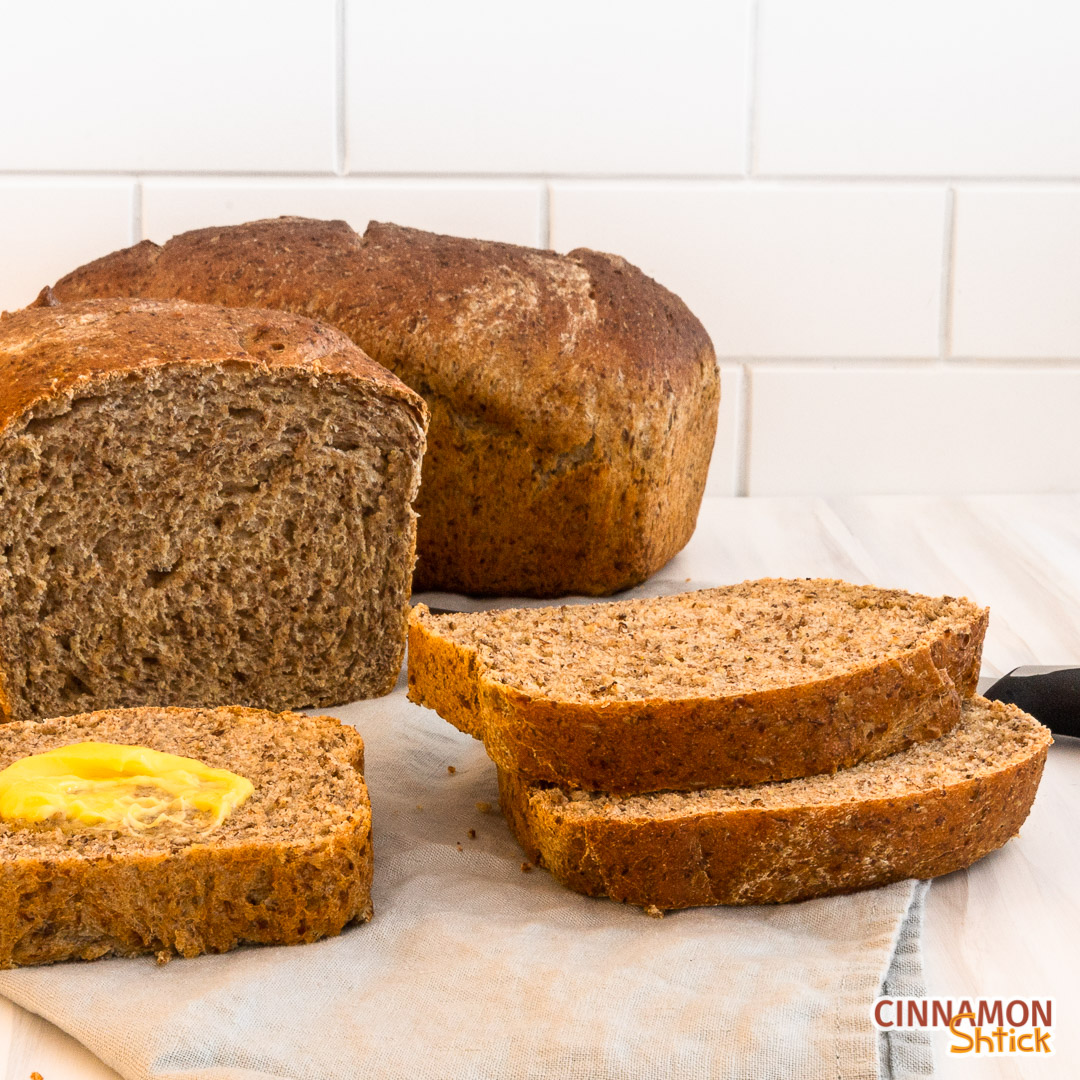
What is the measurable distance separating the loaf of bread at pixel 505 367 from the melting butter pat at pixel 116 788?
3.92 feet

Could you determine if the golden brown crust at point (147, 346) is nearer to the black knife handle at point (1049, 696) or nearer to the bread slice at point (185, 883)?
the bread slice at point (185, 883)

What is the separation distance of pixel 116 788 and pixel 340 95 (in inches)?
92.7

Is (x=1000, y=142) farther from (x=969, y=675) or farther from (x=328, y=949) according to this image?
(x=328, y=949)

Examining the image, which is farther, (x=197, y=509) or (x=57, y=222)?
(x=57, y=222)

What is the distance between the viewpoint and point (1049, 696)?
2.35 metres

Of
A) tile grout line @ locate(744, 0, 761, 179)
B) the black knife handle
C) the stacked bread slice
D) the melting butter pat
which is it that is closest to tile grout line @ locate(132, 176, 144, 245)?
tile grout line @ locate(744, 0, 761, 179)

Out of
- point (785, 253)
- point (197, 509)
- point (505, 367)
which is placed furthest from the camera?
point (785, 253)

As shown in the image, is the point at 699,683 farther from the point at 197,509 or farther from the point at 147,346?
the point at 147,346

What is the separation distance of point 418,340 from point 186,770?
124 cm

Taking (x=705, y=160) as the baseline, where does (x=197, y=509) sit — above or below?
below

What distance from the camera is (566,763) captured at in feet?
6.33

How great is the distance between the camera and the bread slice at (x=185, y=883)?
67.2 inches

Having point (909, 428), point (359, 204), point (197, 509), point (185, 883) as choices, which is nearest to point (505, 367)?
point (197, 509)

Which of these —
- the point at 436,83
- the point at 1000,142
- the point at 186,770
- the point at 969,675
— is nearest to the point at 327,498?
the point at 186,770
